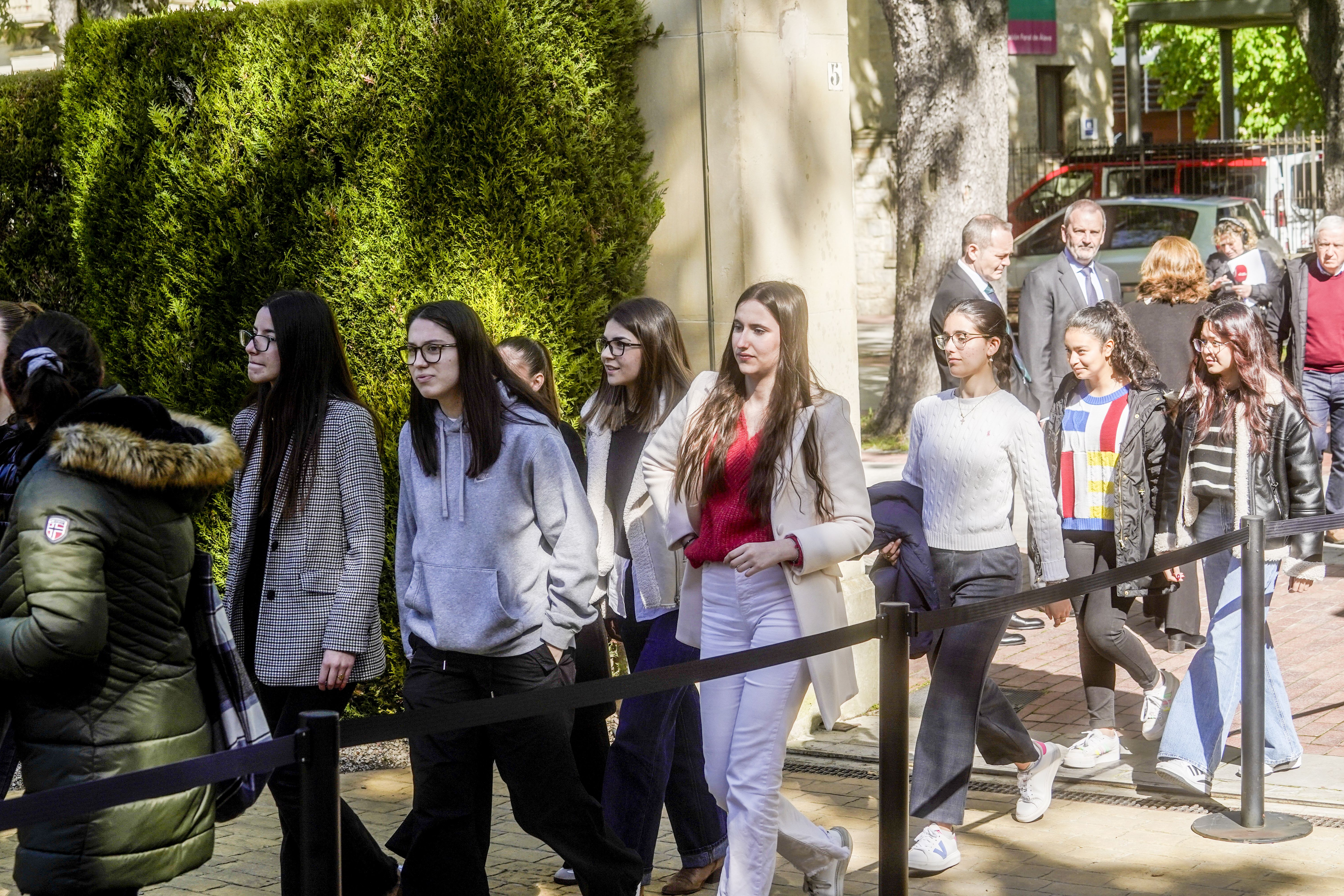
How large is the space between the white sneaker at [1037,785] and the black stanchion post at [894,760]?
1.61 metres

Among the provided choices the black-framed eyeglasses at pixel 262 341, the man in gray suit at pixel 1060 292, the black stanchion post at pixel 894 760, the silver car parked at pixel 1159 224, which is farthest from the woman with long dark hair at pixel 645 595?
the silver car parked at pixel 1159 224

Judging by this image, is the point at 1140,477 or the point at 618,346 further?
the point at 1140,477

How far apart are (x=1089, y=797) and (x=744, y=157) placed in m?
3.03

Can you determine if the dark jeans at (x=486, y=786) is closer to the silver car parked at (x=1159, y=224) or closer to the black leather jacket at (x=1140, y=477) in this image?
the black leather jacket at (x=1140, y=477)

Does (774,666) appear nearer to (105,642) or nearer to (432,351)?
(432,351)

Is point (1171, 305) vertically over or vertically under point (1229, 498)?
over

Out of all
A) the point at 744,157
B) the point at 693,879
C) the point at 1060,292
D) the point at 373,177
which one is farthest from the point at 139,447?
the point at 1060,292

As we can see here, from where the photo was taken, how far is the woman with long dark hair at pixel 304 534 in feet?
15.3

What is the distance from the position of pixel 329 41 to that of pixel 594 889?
4284 millimetres

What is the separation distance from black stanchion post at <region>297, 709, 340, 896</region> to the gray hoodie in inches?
54.6

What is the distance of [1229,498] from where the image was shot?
623cm

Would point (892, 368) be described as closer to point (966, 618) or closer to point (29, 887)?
point (966, 618)

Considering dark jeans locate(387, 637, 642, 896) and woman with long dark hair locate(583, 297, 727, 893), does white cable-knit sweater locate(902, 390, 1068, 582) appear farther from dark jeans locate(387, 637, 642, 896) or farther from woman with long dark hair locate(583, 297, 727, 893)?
dark jeans locate(387, 637, 642, 896)

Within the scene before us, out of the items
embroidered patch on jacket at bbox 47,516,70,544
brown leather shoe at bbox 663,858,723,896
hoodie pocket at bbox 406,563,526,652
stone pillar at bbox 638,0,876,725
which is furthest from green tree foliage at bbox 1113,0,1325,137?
embroidered patch on jacket at bbox 47,516,70,544
